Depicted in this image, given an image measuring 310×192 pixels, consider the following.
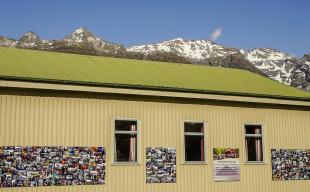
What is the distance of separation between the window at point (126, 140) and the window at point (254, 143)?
492 cm

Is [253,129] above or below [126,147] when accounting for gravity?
above

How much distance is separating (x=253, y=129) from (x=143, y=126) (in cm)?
498

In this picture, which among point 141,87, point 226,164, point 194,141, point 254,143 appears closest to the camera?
point 141,87

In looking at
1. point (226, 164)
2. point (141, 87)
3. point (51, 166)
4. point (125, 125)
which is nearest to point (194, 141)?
point (226, 164)

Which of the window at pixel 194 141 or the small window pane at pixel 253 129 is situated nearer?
the window at pixel 194 141

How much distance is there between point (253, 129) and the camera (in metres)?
19.8

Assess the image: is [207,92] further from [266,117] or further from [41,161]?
[41,161]

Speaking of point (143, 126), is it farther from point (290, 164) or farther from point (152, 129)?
point (290, 164)

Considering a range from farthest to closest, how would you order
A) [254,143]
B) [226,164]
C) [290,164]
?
[290,164]
[254,143]
[226,164]

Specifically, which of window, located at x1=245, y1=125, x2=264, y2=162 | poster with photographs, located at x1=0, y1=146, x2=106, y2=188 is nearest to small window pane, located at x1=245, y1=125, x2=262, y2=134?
window, located at x1=245, y1=125, x2=264, y2=162

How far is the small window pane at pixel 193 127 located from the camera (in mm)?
18441

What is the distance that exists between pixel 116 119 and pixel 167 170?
8.68 feet

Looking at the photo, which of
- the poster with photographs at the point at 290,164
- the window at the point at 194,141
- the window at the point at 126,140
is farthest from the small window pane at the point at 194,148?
the poster with photographs at the point at 290,164

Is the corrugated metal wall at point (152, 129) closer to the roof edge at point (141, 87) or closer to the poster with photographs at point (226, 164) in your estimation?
the poster with photographs at point (226, 164)
